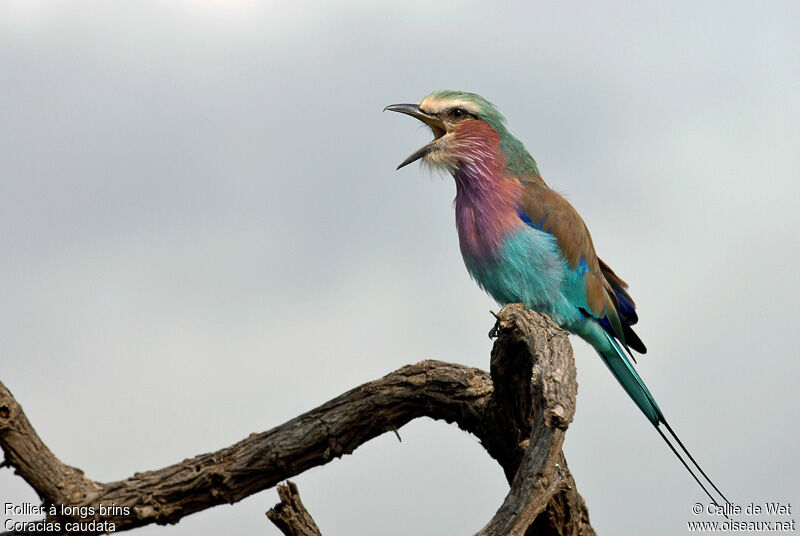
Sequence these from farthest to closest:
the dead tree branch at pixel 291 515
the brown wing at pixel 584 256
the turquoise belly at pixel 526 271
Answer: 1. the brown wing at pixel 584 256
2. the turquoise belly at pixel 526 271
3. the dead tree branch at pixel 291 515

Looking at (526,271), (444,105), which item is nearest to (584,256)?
(526,271)

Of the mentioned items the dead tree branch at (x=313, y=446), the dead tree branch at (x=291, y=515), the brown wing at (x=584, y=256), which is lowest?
the dead tree branch at (x=291, y=515)

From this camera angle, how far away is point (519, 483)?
3949 millimetres

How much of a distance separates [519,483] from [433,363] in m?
1.64

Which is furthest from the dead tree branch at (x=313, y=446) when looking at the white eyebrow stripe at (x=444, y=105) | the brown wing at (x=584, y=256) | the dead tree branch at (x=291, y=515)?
the white eyebrow stripe at (x=444, y=105)

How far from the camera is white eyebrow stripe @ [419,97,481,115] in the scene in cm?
606

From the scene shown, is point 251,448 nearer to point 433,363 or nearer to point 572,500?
point 433,363

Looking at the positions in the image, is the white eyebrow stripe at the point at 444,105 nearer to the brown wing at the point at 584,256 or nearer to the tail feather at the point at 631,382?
the brown wing at the point at 584,256

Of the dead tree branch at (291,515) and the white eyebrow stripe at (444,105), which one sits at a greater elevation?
the white eyebrow stripe at (444,105)

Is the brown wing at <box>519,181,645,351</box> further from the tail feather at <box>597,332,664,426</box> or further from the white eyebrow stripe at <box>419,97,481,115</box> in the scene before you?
the white eyebrow stripe at <box>419,97,481,115</box>

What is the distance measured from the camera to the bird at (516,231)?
5781 mm

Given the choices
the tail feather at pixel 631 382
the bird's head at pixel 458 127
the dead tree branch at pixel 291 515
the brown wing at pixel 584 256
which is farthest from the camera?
the tail feather at pixel 631 382

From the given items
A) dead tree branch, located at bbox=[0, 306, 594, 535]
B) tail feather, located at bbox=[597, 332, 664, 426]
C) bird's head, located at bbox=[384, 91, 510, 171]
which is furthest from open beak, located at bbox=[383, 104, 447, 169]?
tail feather, located at bbox=[597, 332, 664, 426]

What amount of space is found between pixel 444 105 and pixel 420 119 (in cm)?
23
